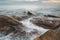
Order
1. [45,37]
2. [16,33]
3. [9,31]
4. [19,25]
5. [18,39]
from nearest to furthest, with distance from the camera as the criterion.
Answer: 1. [45,37]
2. [18,39]
3. [16,33]
4. [9,31]
5. [19,25]

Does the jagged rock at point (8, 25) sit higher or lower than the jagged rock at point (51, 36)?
lower

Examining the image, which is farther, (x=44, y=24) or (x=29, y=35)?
(x=44, y=24)

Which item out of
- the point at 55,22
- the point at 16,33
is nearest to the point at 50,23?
the point at 55,22

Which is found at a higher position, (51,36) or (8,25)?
(51,36)

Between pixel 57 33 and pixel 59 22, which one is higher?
pixel 57 33

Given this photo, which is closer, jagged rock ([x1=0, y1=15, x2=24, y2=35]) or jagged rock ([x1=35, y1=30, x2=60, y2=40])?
jagged rock ([x1=35, y1=30, x2=60, y2=40])

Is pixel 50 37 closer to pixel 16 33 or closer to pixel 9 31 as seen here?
pixel 16 33

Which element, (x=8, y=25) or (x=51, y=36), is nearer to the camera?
(x=51, y=36)

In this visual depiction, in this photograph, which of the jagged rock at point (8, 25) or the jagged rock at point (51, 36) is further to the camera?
the jagged rock at point (8, 25)

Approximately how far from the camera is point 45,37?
2865 millimetres

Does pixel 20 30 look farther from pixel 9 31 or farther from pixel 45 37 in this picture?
pixel 45 37

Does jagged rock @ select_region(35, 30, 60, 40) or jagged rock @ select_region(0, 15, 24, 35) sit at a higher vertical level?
jagged rock @ select_region(35, 30, 60, 40)

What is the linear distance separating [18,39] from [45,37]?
776 millimetres

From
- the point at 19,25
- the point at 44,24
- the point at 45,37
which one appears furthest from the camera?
the point at 44,24
